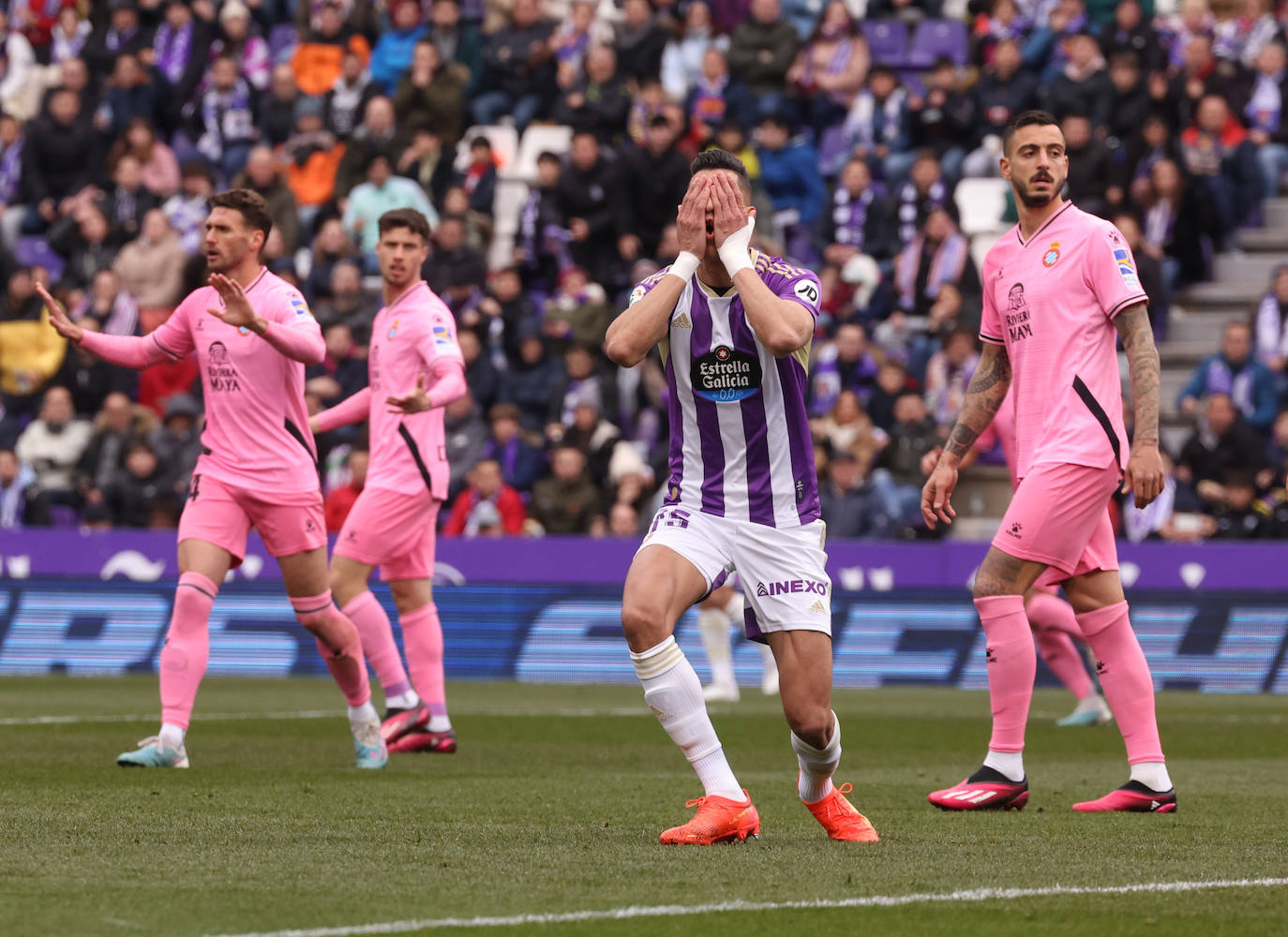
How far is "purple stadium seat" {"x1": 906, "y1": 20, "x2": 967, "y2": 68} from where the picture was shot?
23.9 m

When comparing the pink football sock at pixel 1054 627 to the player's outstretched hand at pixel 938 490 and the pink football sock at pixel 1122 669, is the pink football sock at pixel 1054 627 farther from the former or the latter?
the player's outstretched hand at pixel 938 490

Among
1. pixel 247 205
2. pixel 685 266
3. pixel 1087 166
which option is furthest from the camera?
pixel 1087 166

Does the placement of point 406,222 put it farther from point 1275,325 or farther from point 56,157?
point 56,157

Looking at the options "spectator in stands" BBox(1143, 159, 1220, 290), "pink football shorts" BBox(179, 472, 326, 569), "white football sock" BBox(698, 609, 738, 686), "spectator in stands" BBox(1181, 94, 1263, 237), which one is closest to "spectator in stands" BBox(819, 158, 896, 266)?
"spectator in stands" BBox(1143, 159, 1220, 290)

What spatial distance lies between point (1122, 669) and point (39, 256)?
19462mm

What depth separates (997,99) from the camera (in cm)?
2197

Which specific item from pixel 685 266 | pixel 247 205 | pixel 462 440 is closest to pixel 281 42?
pixel 462 440

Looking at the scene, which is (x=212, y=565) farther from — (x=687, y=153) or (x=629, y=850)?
(x=687, y=153)

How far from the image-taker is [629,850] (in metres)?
6.72

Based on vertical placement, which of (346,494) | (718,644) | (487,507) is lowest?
(718,644)

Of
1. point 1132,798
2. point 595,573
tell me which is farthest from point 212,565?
point 595,573

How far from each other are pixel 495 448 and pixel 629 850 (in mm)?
14008

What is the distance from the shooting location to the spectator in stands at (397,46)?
2548 centimetres

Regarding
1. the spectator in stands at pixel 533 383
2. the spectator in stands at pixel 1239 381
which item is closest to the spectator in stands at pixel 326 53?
the spectator in stands at pixel 533 383
